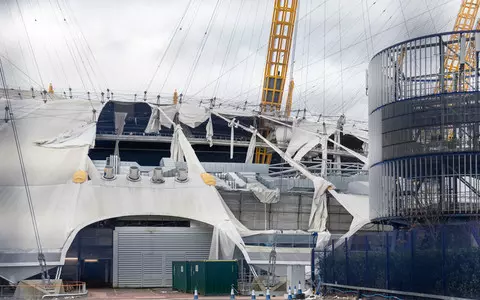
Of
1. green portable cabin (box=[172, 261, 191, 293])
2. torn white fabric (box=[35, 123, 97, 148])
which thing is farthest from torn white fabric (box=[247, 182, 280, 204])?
green portable cabin (box=[172, 261, 191, 293])

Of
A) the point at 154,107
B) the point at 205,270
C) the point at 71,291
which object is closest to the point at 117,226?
the point at 71,291

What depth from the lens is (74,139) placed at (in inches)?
3059

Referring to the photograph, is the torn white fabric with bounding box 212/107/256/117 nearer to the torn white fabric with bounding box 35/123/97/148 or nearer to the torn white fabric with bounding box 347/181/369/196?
the torn white fabric with bounding box 35/123/97/148

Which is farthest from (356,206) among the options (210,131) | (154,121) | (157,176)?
(154,121)

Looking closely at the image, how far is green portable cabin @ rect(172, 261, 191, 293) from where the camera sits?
190 feet

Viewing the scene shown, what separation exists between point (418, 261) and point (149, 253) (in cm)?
3777

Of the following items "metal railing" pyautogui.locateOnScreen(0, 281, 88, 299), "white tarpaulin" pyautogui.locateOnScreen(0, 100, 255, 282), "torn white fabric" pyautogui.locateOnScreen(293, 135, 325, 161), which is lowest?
"metal railing" pyautogui.locateOnScreen(0, 281, 88, 299)

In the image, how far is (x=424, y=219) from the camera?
45438 mm

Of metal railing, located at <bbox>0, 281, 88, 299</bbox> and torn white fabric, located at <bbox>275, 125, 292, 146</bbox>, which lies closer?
metal railing, located at <bbox>0, 281, 88, 299</bbox>

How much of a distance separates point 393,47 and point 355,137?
5369 cm

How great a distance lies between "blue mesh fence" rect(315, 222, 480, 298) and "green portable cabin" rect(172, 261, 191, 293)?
1544cm

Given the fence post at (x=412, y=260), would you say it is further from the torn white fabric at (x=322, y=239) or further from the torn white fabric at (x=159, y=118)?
the torn white fabric at (x=159, y=118)

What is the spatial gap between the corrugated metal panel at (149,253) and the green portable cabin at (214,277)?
13.4 m

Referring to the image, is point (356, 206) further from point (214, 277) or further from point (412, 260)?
point (412, 260)
